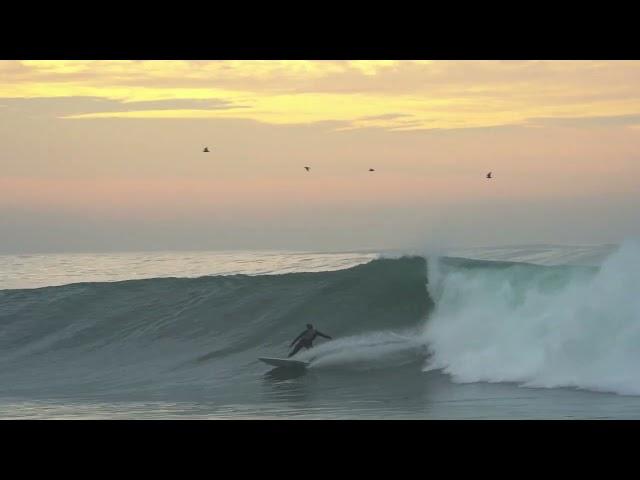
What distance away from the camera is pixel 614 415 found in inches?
432

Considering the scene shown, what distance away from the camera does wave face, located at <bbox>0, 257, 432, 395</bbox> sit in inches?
757

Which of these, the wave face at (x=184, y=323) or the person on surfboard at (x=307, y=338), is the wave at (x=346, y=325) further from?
the person on surfboard at (x=307, y=338)

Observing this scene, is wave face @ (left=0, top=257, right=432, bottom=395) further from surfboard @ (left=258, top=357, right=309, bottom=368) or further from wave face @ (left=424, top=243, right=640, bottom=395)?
wave face @ (left=424, top=243, right=640, bottom=395)

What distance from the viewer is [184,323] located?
23.9 metres

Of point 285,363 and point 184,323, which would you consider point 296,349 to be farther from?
point 184,323

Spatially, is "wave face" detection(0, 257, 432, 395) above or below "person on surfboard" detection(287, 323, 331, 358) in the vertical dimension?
above

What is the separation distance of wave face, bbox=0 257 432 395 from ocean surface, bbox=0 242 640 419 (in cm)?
6

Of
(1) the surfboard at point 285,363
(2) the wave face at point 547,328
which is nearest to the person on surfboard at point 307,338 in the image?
(1) the surfboard at point 285,363

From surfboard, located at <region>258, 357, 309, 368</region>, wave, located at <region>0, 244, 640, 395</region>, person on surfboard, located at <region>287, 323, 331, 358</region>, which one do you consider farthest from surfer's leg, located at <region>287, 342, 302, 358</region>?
surfboard, located at <region>258, 357, 309, 368</region>

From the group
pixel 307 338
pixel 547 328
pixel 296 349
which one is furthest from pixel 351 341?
pixel 547 328

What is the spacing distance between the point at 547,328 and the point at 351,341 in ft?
15.0
